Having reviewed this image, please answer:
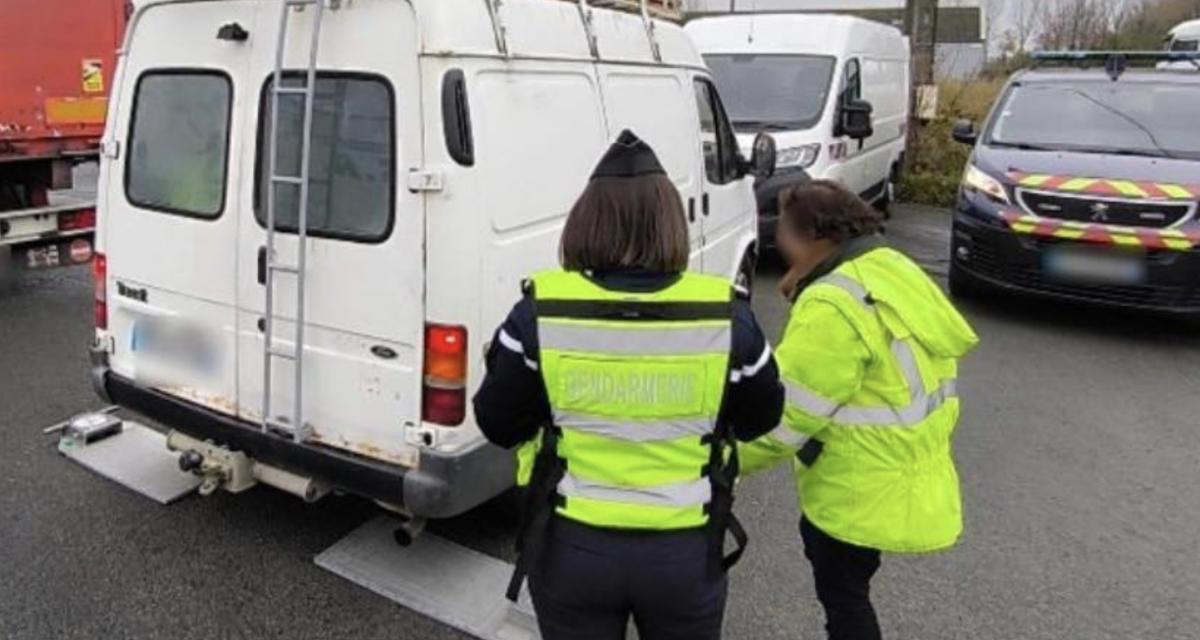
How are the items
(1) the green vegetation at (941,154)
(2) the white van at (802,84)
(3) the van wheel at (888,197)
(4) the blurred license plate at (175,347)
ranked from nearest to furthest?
1. (4) the blurred license plate at (175,347)
2. (2) the white van at (802,84)
3. (3) the van wheel at (888,197)
4. (1) the green vegetation at (941,154)

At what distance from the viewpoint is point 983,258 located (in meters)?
7.00

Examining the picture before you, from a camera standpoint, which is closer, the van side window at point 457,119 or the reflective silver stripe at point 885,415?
the reflective silver stripe at point 885,415

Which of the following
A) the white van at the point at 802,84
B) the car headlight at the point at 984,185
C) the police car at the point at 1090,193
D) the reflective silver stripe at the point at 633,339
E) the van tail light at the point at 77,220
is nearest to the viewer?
the reflective silver stripe at the point at 633,339

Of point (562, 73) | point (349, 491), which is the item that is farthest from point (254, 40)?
point (349, 491)

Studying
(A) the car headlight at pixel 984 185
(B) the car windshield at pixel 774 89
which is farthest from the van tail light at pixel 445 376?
(B) the car windshield at pixel 774 89

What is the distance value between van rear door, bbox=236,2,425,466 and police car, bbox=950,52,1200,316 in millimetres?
5251

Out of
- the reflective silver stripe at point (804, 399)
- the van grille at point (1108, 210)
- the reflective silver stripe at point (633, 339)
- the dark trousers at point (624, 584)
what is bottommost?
the dark trousers at point (624, 584)

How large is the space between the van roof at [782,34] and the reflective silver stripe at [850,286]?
719 centimetres

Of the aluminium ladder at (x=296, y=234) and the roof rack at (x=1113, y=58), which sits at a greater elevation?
the roof rack at (x=1113, y=58)

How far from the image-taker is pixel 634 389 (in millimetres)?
1727

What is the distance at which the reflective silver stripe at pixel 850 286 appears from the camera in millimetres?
2168

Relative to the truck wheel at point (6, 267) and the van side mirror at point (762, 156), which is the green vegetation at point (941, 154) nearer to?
the van side mirror at point (762, 156)

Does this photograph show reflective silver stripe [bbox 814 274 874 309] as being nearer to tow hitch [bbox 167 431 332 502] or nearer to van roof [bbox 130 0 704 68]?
van roof [bbox 130 0 704 68]

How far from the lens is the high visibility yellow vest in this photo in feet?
5.65
